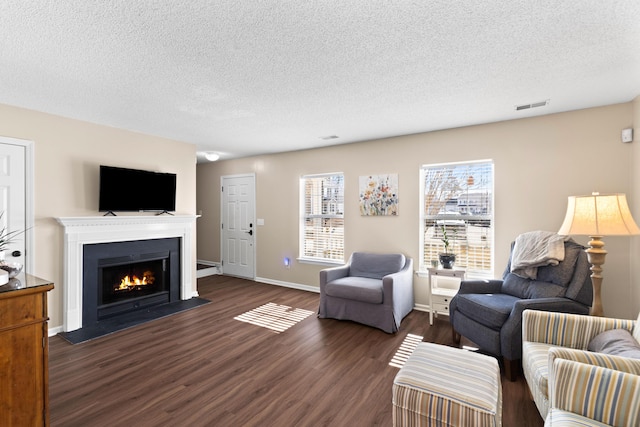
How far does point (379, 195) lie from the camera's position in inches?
172

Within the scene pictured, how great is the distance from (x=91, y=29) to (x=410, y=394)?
2751mm

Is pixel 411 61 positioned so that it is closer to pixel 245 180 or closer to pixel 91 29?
pixel 91 29

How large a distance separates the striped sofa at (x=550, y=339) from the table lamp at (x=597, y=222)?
1.90ft

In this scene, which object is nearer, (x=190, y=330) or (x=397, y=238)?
(x=190, y=330)

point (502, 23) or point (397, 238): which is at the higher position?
point (502, 23)

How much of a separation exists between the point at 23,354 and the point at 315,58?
242cm

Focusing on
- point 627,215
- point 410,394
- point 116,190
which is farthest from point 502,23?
point 116,190

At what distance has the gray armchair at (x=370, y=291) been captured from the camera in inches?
132

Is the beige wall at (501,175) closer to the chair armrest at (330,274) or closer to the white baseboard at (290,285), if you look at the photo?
the white baseboard at (290,285)

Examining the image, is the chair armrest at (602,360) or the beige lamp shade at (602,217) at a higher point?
the beige lamp shade at (602,217)

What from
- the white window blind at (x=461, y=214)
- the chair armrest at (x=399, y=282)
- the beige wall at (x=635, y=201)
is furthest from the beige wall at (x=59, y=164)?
the beige wall at (x=635, y=201)

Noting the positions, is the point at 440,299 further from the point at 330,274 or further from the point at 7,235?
the point at 7,235

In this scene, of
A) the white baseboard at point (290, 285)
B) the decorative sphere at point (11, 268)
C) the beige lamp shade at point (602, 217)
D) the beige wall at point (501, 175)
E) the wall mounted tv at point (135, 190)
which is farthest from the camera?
the white baseboard at point (290, 285)

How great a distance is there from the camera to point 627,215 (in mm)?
2254
